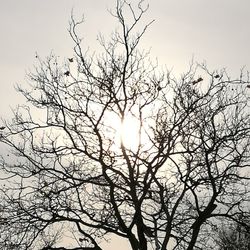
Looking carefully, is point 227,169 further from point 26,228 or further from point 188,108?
point 26,228

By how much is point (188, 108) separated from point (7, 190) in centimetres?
551

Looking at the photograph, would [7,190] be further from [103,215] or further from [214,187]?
[214,187]

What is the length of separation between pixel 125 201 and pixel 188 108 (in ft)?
11.2

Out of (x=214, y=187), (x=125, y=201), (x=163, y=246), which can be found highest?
(x=125, y=201)

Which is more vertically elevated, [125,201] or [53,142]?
[53,142]

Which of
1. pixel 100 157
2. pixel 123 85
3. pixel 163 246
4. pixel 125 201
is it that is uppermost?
pixel 123 85

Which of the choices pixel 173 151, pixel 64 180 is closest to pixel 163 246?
pixel 173 151

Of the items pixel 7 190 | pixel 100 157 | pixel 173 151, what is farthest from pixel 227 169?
pixel 7 190

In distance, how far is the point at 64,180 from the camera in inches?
430

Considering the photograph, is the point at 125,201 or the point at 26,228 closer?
the point at 26,228

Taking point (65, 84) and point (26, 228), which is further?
point (65, 84)

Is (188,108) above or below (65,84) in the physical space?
below

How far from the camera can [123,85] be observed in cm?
1097

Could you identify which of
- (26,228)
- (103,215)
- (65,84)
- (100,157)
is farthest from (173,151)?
(26,228)
